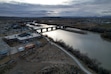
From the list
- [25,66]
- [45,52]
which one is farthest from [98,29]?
[25,66]

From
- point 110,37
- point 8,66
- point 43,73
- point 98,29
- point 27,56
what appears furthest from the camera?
point 98,29

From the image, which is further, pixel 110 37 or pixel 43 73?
pixel 110 37

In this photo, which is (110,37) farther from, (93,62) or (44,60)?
(44,60)

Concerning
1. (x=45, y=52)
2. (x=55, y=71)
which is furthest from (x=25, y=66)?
(x=45, y=52)

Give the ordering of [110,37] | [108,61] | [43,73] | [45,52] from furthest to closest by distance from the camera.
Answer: [110,37] → [45,52] → [108,61] → [43,73]

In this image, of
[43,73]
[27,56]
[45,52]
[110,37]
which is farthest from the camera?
[110,37]

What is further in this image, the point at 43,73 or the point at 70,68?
the point at 70,68

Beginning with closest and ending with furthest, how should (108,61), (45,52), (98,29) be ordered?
1. (108,61)
2. (45,52)
3. (98,29)

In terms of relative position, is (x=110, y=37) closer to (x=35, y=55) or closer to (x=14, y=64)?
(x=35, y=55)

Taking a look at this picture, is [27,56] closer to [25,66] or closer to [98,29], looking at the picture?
[25,66]
